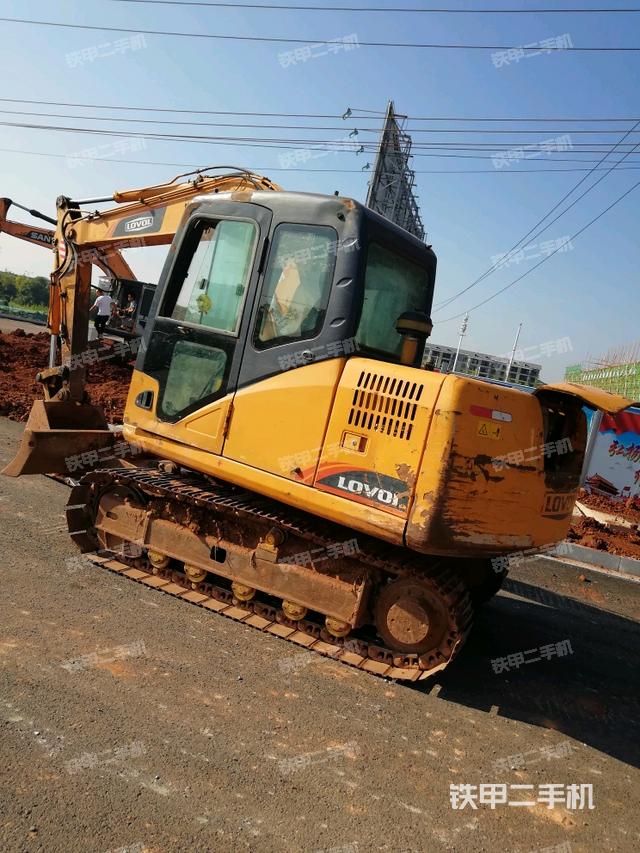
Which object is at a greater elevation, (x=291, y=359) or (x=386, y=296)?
(x=386, y=296)

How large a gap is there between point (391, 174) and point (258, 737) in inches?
617

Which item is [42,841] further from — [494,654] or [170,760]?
[494,654]

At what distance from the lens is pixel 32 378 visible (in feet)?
43.7

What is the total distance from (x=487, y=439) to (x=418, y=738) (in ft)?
5.93

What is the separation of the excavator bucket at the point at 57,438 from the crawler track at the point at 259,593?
1.45ft

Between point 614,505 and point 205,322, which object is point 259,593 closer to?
point 205,322

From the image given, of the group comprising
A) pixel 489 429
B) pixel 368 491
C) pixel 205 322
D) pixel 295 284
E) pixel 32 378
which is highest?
pixel 295 284

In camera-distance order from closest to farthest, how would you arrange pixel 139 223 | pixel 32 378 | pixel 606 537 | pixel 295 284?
pixel 295 284 < pixel 139 223 < pixel 606 537 < pixel 32 378

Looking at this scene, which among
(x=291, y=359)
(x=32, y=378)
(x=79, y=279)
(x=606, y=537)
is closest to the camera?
(x=291, y=359)

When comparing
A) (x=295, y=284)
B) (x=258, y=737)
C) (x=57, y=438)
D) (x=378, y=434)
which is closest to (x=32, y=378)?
(x=57, y=438)

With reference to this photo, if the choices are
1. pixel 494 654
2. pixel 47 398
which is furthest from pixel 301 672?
pixel 47 398

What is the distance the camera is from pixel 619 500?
12.6 metres

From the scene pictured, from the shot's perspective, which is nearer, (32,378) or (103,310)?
(32,378)

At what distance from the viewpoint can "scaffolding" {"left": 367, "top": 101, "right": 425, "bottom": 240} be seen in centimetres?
1554
